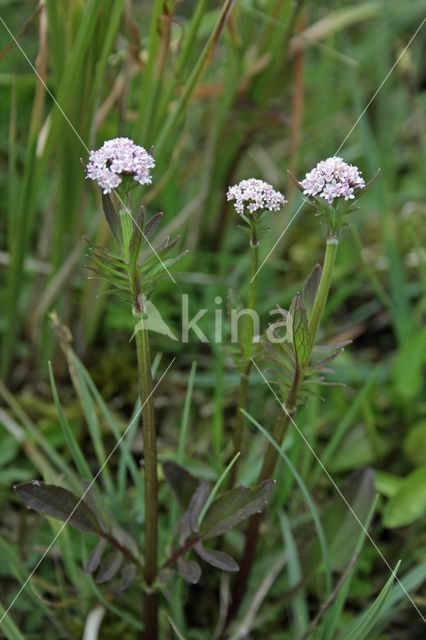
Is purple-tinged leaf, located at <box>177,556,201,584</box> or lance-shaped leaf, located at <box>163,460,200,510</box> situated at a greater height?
lance-shaped leaf, located at <box>163,460,200,510</box>

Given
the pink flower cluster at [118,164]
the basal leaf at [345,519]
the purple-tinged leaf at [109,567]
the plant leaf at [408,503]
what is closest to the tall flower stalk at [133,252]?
the pink flower cluster at [118,164]

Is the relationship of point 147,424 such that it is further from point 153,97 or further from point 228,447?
point 153,97

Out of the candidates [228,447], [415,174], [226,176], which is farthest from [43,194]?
[415,174]

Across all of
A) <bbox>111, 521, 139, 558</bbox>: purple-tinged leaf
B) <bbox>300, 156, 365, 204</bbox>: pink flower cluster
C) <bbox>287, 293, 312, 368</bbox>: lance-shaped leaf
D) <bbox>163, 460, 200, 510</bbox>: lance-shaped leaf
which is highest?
<bbox>300, 156, 365, 204</bbox>: pink flower cluster

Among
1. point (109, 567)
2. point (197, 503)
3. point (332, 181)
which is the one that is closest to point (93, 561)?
point (109, 567)

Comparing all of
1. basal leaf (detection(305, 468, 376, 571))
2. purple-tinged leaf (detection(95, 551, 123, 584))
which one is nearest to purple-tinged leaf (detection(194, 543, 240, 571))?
purple-tinged leaf (detection(95, 551, 123, 584))

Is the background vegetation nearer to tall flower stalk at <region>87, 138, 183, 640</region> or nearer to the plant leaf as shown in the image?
the plant leaf
